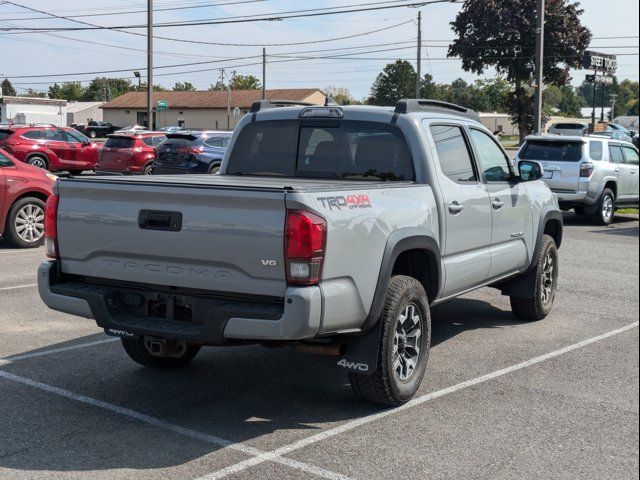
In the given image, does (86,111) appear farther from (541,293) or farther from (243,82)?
(541,293)

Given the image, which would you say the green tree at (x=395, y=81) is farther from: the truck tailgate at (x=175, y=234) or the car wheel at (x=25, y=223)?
the truck tailgate at (x=175, y=234)

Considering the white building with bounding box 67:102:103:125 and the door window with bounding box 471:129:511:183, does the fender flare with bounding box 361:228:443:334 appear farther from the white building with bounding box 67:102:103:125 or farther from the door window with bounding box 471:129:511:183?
the white building with bounding box 67:102:103:125

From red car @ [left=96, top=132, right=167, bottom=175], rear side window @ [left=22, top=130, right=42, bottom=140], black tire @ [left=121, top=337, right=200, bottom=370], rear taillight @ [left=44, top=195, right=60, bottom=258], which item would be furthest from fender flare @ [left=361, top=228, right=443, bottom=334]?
rear side window @ [left=22, top=130, right=42, bottom=140]

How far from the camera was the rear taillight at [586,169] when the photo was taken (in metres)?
17.4

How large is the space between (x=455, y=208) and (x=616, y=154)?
541 inches

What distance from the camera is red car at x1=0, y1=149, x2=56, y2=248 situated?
12195 millimetres

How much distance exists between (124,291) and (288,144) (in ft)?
6.94

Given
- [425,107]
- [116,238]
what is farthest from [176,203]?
[425,107]

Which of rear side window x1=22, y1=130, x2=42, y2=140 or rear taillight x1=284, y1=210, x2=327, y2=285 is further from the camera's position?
rear side window x1=22, y1=130, x2=42, y2=140

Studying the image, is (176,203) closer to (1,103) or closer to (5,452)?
(5,452)

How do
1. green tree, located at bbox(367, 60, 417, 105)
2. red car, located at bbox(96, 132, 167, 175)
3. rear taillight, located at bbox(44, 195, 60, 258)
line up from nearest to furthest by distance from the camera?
rear taillight, located at bbox(44, 195, 60, 258) → red car, located at bbox(96, 132, 167, 175) → green tree, located at bbox(367, 60, 417, 105)

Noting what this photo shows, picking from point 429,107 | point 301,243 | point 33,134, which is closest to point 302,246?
point 301,243

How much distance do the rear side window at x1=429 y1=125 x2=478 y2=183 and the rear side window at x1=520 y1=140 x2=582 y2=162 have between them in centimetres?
1129

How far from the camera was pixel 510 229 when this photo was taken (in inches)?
288
